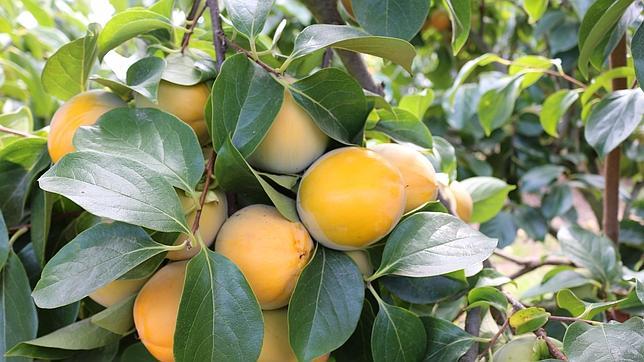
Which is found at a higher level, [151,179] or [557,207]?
[151,179]

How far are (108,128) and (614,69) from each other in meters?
0.72

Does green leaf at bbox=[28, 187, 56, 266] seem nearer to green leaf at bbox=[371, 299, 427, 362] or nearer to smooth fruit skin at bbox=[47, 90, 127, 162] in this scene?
smooth fruit skin at bbox=[47, 90, 127, 162]

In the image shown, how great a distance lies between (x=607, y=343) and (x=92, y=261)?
1.31 ft

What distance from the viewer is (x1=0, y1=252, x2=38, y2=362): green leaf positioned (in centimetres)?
53

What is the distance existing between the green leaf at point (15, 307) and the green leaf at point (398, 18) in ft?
1.28

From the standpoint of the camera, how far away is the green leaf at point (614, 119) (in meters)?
0.75

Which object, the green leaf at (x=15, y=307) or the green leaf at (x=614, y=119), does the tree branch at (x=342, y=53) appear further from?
the green leaf at (x=15, y=307)

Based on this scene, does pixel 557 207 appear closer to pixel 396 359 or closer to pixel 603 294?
pixel 603 294

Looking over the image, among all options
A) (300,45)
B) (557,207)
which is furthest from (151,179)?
(557,207)

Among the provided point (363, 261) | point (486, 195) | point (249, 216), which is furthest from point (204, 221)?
point (486, 195)

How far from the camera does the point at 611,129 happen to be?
76cm

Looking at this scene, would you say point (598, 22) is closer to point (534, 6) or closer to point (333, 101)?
point (333, 101)

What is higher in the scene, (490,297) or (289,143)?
(289,143)

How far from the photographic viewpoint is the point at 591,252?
0.84m
